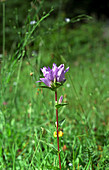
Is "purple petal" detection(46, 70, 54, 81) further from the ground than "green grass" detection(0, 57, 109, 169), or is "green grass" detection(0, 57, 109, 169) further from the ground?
"purple petal" detection(46, 70, 54, 81)

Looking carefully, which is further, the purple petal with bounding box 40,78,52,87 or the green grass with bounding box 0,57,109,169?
the green grass with bounding box 0,57,109,169

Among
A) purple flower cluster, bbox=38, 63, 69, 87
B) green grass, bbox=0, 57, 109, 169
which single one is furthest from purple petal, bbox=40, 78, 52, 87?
green grass, bbox=0, 57, 109, 169

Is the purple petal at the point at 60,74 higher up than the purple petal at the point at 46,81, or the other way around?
the purple petal at the point at 60,74

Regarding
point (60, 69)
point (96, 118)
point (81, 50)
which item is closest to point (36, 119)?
point (96, 118)

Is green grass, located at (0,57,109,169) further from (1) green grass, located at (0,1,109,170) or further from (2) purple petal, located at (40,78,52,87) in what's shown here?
(2) purple petal, located at (40,78,52,87)

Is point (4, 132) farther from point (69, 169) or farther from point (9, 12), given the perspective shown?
point (9, 12)

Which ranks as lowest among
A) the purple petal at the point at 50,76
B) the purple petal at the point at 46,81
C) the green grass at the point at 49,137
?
the green grass at the point at 49,137

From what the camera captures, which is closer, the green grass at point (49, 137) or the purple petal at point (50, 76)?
the purple petal at point (50, 76)

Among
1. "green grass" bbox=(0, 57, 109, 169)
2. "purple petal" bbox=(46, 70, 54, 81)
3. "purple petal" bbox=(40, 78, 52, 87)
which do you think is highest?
"purple petal" bbox=(46, 70, 54, 81)

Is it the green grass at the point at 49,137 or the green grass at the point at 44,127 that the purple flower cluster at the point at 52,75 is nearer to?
the green grass at the point at 44,127

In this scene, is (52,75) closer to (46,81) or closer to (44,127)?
(46,81)

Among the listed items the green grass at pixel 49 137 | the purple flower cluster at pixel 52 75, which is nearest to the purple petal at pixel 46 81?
the purple flower cluster at pixel 52 75
